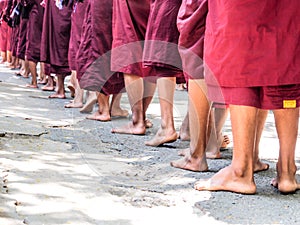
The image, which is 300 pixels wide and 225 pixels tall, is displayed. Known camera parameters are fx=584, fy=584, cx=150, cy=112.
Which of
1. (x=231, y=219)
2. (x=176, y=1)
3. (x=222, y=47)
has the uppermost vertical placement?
(x=176, y=1)

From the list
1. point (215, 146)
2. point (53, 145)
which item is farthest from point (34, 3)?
point (215, 146)

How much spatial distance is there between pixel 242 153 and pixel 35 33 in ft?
16.7

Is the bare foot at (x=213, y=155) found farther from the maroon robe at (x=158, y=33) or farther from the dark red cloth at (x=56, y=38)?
the dark red cloth at (x=56, y=38)

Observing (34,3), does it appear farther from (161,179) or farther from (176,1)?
(161,179)

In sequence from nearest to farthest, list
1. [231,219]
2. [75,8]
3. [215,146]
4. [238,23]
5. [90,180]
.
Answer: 1. [231,219]
2. [238,23]
3. [90,180]
4. [215,146]
5. [75,8]

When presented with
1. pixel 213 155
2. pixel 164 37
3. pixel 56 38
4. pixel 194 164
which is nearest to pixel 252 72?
pixel 194 164

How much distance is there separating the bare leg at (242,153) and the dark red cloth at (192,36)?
46 cm

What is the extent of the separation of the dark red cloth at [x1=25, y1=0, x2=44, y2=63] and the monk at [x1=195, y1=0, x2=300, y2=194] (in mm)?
4855

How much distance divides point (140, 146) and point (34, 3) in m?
4.08

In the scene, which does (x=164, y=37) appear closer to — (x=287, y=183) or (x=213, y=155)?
(x=213, y=155)

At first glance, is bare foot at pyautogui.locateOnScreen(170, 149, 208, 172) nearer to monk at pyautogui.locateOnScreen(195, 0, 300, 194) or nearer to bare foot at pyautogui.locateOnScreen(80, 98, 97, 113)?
monk at pyautogui.locateOnScreen(195, 0, 300, 194)

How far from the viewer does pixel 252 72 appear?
2670 mm

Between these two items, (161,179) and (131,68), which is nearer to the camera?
(161,179)

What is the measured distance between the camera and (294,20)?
2.66 metres
